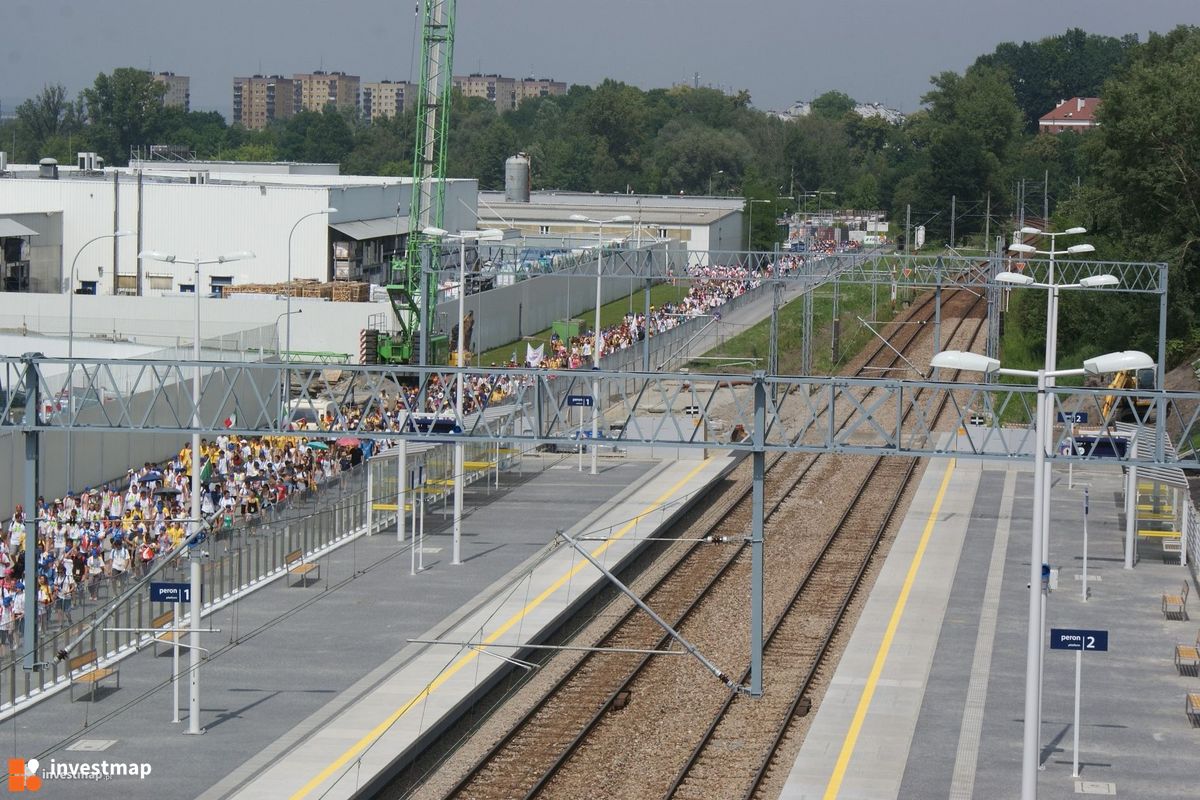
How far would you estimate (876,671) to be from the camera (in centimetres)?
2286

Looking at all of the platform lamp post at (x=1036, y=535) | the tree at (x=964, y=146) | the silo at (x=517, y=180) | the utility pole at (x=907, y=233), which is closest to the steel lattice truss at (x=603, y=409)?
the platform lamp post at (x=1036, y=535)

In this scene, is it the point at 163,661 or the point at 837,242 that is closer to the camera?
the point at 163,661

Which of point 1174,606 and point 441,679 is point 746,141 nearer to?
point 1174,606

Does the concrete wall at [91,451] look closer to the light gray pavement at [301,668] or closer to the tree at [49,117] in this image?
the light gray pavement at [301,668]

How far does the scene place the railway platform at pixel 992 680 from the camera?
1853 centimetres

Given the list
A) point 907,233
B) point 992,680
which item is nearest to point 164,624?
point 992,680

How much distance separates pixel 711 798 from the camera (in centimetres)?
1819

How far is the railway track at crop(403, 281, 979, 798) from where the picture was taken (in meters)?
18.8

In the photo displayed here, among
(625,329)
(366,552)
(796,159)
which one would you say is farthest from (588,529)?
(796,159)

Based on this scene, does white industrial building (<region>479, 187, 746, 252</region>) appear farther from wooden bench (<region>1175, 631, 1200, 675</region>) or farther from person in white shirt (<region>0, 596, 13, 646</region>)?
person in white shirt (<region>0, 596, 13, 646</region>)

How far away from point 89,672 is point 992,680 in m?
11.9

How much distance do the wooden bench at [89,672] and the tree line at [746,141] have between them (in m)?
48.5

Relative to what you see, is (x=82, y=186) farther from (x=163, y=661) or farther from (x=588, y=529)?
(x=163, y=661)

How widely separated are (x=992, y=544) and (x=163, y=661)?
1641cm
